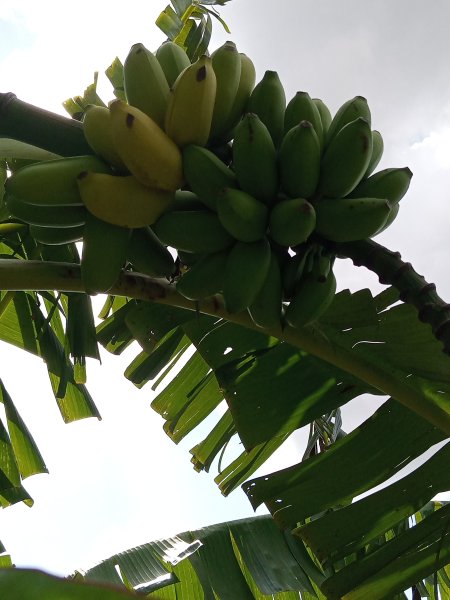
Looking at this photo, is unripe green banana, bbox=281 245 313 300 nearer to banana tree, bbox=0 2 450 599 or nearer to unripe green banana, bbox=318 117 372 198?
unripe green banana, bbox=318 117 372 198

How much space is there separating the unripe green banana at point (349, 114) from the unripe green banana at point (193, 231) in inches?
9.6

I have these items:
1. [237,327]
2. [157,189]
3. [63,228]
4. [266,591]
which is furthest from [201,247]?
[266,591]

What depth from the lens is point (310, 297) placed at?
95 cm

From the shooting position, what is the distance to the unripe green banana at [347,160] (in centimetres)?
92

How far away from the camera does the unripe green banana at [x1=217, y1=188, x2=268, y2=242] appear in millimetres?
886

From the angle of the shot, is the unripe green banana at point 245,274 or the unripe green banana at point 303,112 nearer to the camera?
the unripe green banana at point 245,274

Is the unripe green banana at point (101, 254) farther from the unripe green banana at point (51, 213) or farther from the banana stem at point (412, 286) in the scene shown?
the banana stem at point (412, 286)

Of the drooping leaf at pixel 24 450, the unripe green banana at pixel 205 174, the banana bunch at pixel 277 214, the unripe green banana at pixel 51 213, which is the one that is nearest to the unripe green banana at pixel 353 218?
the banana bunch at pixel 277 214

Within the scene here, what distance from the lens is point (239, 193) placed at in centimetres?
90

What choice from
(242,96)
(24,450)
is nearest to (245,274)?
(242,96)

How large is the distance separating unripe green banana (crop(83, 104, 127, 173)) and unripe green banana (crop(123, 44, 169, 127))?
0.07 meters

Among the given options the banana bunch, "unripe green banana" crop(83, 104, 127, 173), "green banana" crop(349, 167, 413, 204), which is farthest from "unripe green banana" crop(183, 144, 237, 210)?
"green banana" crop(349, 167, 413, 204)

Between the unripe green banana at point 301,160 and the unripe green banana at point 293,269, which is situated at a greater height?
the unripe green banana at point 301,160

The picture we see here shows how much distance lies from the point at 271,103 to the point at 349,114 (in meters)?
0.13
